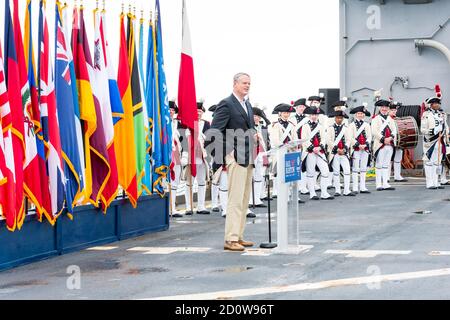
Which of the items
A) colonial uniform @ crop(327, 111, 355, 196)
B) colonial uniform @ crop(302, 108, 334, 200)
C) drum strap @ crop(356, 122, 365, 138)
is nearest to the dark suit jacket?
colonial uniform @ crop(302, 108, 334, 200)

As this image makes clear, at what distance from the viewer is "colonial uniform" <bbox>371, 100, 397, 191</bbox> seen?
20.7m

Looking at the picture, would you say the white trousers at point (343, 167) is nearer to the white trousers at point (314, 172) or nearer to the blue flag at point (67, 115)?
the white trousers at point (314, 172)

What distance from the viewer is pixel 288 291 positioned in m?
7.94

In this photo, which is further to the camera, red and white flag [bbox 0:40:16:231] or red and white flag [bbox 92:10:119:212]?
red and white flag [bbox 92:10:119:212]

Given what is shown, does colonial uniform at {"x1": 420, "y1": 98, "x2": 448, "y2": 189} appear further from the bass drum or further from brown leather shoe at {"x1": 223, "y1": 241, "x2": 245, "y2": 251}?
brown leather shoe at {"x1": 223, "y1": 241, "x2": 245, "y2": 251}

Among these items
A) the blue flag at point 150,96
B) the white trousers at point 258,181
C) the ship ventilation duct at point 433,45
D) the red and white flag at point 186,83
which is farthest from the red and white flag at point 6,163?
the ship ventilation duct at point 433,45

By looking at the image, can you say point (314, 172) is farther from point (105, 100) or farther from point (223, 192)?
point (105, 100)

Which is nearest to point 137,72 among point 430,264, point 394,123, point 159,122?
point 159,122

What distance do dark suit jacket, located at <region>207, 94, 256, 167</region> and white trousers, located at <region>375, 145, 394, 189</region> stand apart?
414 inches

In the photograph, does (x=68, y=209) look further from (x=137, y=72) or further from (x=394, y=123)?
(x=394, y=123)

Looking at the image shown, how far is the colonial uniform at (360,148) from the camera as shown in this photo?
20141 mm

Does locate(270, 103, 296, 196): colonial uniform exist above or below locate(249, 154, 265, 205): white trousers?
above

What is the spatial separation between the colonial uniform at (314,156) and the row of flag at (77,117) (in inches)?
242
